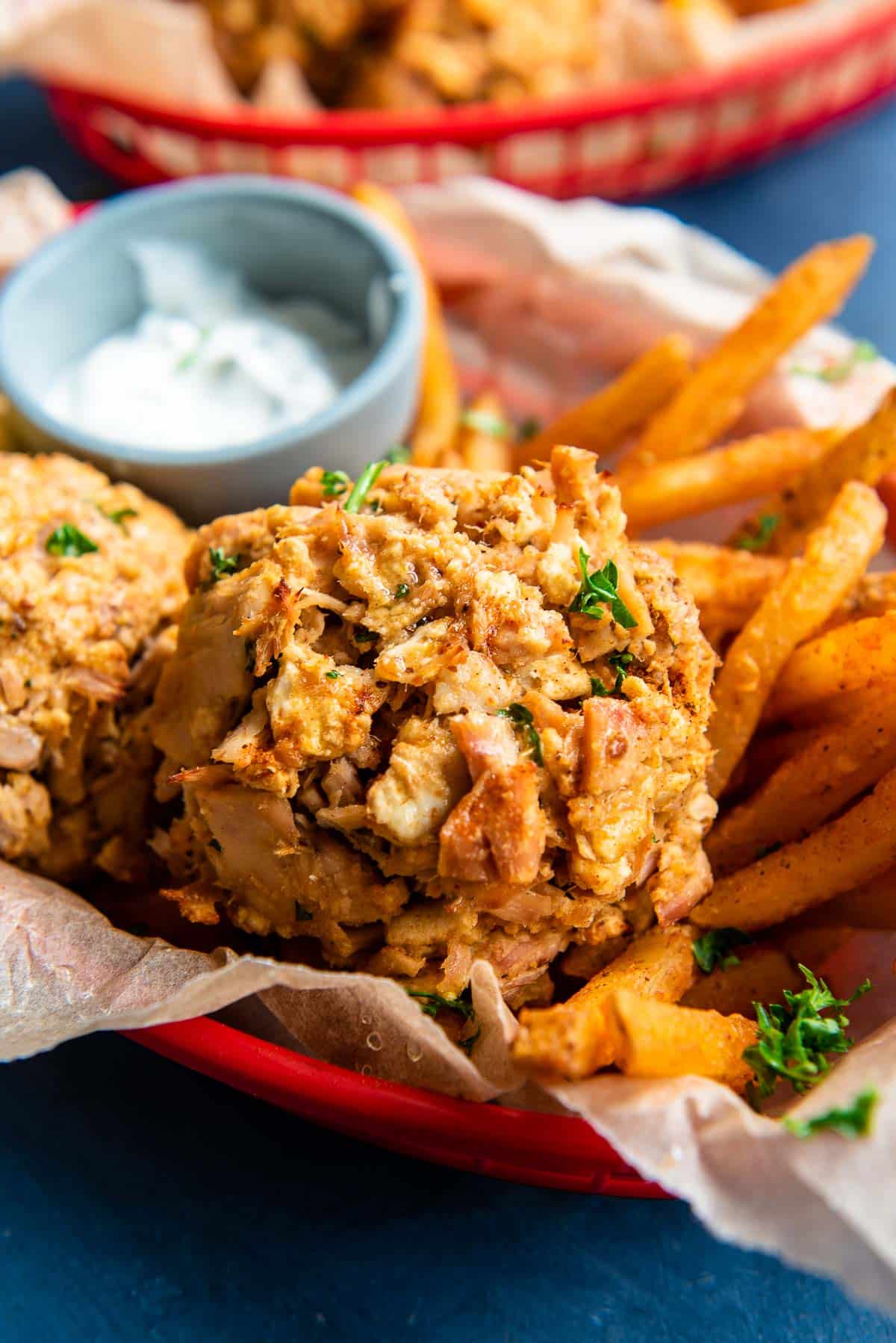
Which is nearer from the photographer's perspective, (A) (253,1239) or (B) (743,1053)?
(B) (743,1053)

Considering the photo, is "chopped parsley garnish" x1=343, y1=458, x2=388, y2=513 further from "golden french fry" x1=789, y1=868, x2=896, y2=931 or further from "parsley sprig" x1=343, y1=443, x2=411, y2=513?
"golden french fry" x1=789, y1=868, x2=896, y2=931

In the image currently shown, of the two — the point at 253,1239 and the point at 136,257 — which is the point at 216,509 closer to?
the point at 136,257

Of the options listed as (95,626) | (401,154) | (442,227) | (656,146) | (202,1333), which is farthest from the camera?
(656,146)

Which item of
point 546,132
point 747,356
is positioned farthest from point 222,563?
point 546,132

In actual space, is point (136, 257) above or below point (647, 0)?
below

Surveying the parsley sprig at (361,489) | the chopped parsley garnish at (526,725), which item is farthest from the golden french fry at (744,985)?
the parsley sprig at (361,489)

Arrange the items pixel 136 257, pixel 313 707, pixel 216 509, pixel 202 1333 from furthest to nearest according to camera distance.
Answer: pixel 136 257 → pixel 216 509 → pixel 202 1333 → pixel 313 707

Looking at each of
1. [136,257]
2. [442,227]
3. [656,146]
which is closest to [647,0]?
[656,146]
